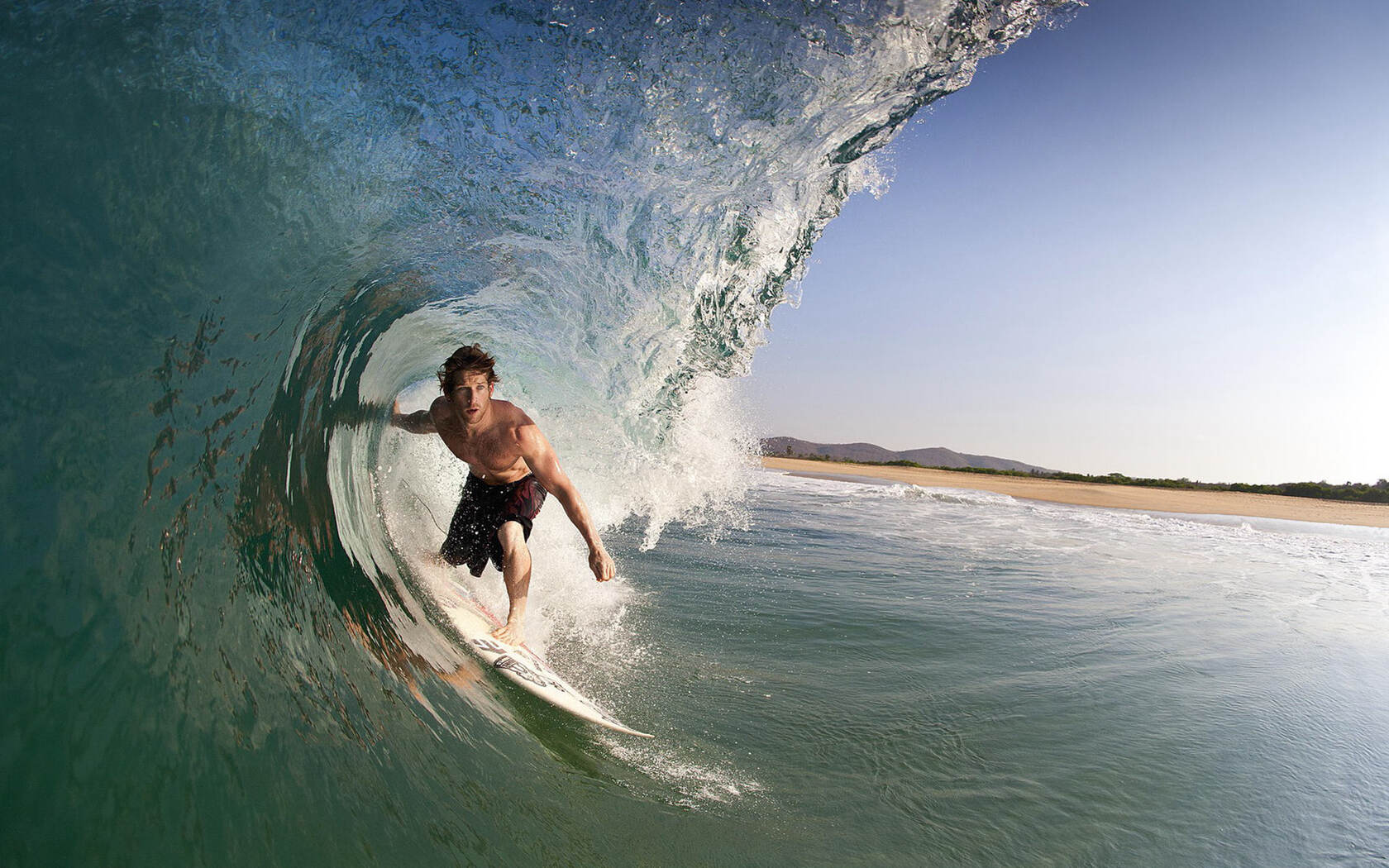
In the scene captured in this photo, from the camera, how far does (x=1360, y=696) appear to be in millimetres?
4008

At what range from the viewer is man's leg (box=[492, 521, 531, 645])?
3.50 meters

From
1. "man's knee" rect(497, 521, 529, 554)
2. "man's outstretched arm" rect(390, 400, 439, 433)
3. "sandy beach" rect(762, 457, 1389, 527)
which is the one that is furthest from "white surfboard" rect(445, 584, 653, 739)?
"sandy beach" rect(762, 457, 1389, 527)

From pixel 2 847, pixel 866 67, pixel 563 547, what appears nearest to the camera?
pixel 2 847

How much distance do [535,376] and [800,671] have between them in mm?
3559

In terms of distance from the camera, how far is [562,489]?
10.8ft

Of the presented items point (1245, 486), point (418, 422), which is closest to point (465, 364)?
point (418, 422)

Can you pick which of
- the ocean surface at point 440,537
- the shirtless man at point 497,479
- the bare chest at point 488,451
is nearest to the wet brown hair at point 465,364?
the shirtless man at point 497,479

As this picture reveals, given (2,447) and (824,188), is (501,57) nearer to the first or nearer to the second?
(824,188)

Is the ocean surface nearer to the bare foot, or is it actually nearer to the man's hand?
the bare foot

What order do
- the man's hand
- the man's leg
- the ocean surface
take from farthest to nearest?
the man's leg → the man's hand → the ocean surface

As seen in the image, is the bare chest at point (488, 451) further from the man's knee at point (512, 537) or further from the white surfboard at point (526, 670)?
the white surfboard at point (526, 670)

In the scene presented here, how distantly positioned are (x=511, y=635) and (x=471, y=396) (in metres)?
1.24

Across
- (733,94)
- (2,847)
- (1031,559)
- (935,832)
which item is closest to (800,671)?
(935,832)

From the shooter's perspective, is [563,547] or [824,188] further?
[563,547]
